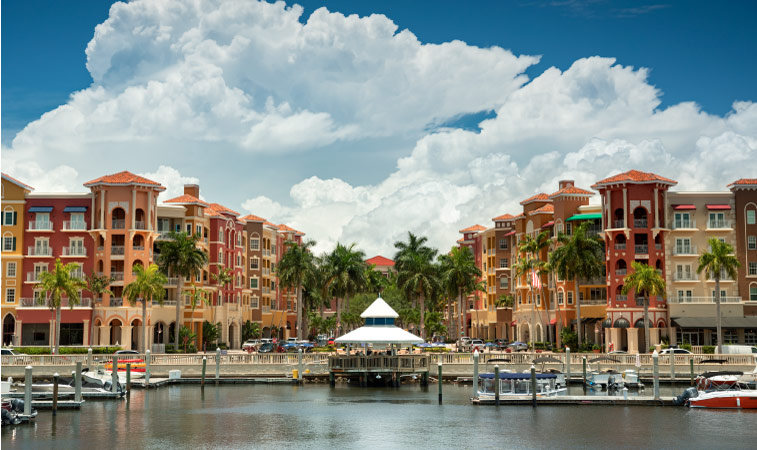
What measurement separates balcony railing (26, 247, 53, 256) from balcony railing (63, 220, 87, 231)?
302 centimetres

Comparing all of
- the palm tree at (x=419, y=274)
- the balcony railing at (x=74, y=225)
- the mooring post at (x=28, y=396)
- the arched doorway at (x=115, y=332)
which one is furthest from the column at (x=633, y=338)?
the mooring post at (x=28, y=396)

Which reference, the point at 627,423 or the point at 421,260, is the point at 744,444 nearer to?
the point at 627,423

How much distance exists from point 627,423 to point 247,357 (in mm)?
35357

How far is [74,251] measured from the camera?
96812 mm

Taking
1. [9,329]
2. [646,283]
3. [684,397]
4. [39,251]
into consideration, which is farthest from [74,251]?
[684,397]

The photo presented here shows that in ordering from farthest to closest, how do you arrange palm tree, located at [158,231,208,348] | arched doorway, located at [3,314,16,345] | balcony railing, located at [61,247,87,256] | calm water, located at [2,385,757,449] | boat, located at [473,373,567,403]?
balcony railing, located at [61,247,87,256] → palm tree, located at [158,231,208,348] → arched doorway, located at [3,314,16,345] → boat, located at [473,373,567,403] → calm water, located at [2,385,757,449]

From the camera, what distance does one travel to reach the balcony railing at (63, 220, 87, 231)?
96750mm

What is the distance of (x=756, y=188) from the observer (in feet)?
305

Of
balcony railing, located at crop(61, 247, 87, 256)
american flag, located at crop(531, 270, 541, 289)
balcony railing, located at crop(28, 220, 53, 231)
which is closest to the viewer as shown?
balcony railing, located at crop(28, 220, 53, 231)

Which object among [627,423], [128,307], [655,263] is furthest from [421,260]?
[627,423]

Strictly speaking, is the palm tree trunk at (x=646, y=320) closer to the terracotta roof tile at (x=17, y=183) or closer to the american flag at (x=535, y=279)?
the american flag at (x=535, y=279)

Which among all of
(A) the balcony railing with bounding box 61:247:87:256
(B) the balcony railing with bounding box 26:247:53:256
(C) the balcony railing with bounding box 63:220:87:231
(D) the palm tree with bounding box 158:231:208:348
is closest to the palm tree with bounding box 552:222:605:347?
(D) the palm tree with bounding box 158:231:208:348

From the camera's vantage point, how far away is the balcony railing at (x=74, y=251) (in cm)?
9662

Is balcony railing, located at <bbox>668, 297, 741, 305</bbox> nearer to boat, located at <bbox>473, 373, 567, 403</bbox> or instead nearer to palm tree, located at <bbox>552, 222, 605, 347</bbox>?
palm tree, located at <bbox>552, 222, 605, 347</bbox>
